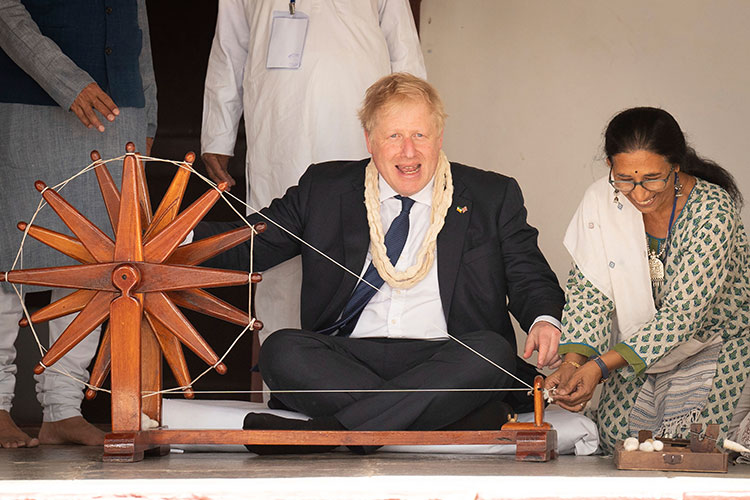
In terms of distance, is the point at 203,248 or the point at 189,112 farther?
the point at 189,112

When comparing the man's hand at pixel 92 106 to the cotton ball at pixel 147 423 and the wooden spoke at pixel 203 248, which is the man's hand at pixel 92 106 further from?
the cotton ball at pixel 147 423

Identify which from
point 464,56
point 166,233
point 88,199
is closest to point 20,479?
point 166,233

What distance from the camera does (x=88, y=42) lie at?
3.26 metres

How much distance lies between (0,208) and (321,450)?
1337 millimetres

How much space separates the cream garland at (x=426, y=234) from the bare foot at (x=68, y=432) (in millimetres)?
1015

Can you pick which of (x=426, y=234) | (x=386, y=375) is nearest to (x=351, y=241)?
(x=426, y=234)

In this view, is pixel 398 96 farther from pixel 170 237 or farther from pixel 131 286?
pixel 131 286

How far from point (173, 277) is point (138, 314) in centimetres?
12

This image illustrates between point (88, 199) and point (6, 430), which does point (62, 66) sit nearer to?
point (88, 199)

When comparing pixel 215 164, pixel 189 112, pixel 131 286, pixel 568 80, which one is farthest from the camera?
pixel 189 112

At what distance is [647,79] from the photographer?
452cm

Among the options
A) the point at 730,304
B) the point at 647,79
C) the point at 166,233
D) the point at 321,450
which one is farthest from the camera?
the point at 647,79

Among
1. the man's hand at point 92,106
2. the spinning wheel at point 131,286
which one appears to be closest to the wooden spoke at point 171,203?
the spinning wheel at point 131,286

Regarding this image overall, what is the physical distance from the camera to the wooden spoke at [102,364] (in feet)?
8.18
